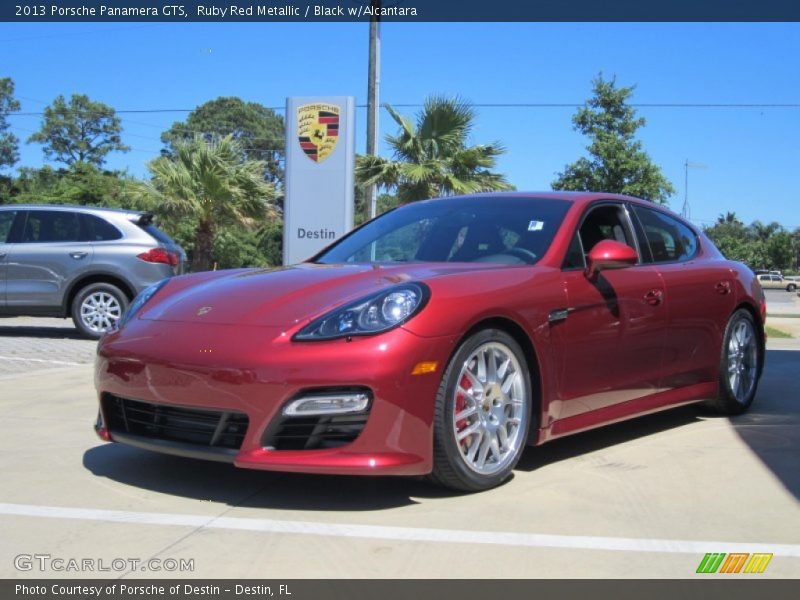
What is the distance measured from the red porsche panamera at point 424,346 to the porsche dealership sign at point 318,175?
7160mm

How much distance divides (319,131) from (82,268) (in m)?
3.98

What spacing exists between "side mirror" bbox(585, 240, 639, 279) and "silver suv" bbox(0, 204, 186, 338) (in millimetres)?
6912

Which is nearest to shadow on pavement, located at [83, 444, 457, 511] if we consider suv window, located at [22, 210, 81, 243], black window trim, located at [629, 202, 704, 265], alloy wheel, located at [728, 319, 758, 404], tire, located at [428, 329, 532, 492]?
tire, located at [428, 329, 532, 492]

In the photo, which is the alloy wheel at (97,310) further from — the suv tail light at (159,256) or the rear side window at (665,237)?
the rear side window at (665,237)

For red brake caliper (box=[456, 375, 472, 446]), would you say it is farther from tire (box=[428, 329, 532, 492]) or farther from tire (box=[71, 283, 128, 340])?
tire (box=[71, 283, 128, 340])

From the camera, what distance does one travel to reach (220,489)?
3.78 m

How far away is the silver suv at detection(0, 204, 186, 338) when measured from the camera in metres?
10.1

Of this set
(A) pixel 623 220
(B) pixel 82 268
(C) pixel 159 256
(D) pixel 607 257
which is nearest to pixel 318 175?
(C) pixel 159 256

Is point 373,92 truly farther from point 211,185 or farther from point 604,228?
point 604,228

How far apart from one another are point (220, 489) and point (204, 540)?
71 cm

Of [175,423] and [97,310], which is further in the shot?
[97,310]

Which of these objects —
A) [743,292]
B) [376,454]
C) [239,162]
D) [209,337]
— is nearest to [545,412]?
[376,454]

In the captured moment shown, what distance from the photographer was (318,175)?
12.3 m
